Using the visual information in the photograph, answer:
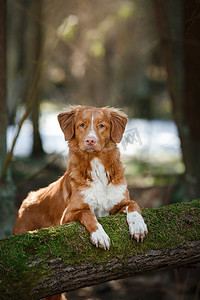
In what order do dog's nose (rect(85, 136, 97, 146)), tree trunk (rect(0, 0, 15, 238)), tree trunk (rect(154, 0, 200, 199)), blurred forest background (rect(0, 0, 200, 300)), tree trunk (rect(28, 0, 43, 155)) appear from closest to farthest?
dog's nose (rect(85, 136, 97, 146)), tree trunk (rect(0, 0, 15, 238)), blurred forest background (rect(0, 0, 200, 300)), tree trunk (rect(154, 0, 200, 199)), tree trunk (rect(28, 0, 43, 155))

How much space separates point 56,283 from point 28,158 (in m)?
8.86

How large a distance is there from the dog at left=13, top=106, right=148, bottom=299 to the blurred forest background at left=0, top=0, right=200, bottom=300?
69.7 inches

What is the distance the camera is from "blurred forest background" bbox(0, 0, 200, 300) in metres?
6.64

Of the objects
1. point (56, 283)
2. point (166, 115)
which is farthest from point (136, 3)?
point (56, 283)

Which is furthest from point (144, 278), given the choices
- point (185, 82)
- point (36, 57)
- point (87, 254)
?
point (36, 57)

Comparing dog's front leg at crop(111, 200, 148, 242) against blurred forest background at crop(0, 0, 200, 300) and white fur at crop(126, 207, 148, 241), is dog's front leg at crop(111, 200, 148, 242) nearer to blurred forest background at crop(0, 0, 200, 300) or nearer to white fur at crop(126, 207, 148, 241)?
white fur at crop(126, 207, 148, 241)

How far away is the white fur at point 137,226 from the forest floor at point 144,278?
6.48 feet

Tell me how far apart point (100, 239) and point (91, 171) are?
1068 mm

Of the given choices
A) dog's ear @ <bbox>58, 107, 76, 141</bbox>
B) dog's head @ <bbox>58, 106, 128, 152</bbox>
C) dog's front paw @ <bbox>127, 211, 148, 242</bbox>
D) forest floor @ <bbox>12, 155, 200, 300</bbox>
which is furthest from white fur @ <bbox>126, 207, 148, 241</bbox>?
forest floor @ <bbox>12, 155, 200, 300</bbox>

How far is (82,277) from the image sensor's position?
10.4 feet

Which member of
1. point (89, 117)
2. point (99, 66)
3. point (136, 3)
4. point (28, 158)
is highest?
point (136, 3)

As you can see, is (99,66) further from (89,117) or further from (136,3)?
(89,117)

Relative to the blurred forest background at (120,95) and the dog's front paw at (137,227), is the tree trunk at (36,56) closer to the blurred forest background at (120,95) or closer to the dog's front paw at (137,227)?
the blurred forest background at (120,95)

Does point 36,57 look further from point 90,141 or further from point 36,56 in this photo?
point 90,141
